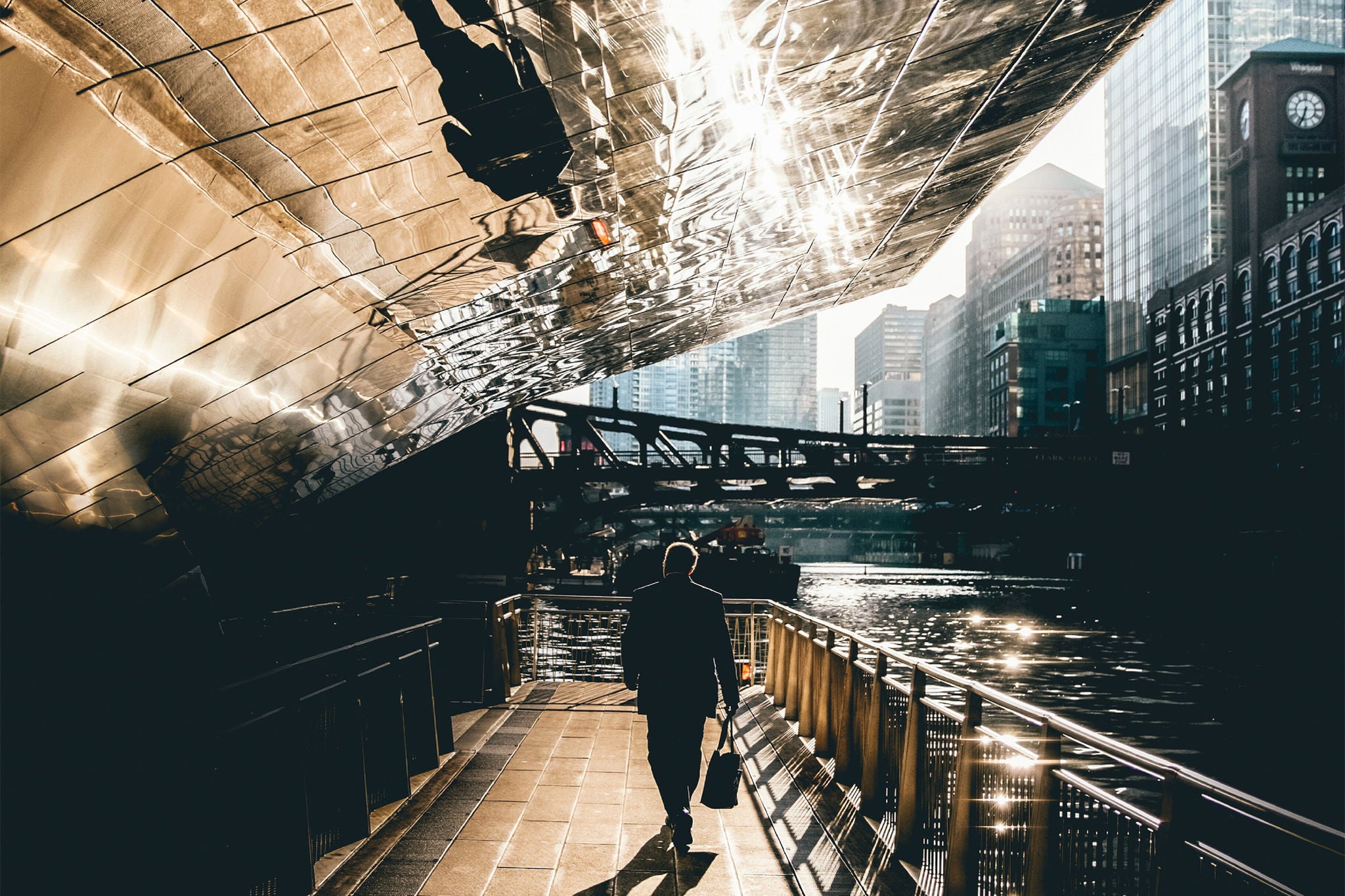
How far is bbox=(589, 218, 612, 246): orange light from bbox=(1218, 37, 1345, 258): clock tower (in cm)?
10543

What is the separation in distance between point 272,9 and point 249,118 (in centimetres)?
77

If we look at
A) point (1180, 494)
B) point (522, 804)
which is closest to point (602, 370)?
point (522, 804)

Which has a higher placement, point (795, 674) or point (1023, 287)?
point (1023, 287)

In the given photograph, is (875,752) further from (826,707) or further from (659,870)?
(659,870)

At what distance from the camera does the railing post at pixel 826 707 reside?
888 centimetres

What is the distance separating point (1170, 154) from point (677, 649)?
428 ft

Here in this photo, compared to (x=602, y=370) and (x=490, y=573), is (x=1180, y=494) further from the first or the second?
(x=602, y=370)

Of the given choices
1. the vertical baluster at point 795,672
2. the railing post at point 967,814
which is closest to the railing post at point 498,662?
the vertical baluster at point 795,672

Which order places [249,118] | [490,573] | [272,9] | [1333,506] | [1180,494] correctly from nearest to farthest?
[272,9]
[249,118]
[490,573]
[1180,494]
[1333,506]

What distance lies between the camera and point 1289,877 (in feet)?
31.8

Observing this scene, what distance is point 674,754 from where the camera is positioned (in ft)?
21.0

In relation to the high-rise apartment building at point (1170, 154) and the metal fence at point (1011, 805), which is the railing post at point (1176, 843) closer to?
the metal fence at point (1011, 805)

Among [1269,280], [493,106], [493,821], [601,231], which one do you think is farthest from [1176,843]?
[1269,280]

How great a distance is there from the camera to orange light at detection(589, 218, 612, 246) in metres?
9.13
